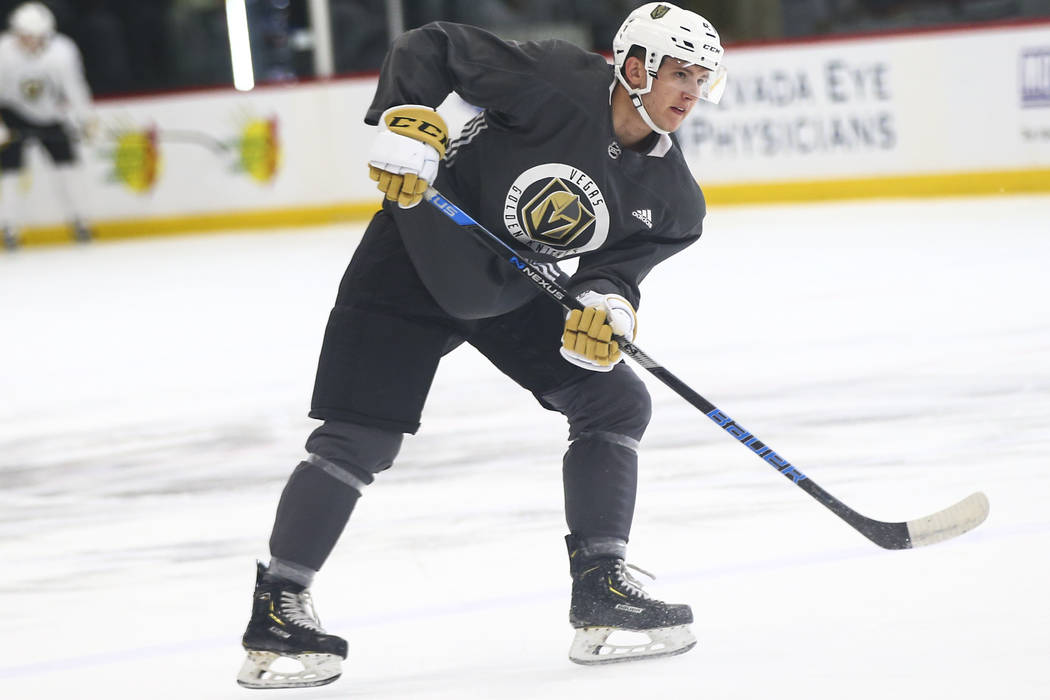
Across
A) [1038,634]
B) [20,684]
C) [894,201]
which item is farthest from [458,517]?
[894,201]

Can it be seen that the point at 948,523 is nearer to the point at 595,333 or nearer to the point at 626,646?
the point at 626,646

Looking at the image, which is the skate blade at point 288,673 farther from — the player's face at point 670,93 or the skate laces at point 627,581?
the player's face at point 670,93

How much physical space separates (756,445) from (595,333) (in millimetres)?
378

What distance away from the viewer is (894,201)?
8.48 meters

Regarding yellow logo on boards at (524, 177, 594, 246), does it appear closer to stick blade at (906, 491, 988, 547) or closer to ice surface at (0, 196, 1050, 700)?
ice surface at (0, 196, 1050, 700)

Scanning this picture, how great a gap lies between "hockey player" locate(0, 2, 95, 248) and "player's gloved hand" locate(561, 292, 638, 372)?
27.2ft

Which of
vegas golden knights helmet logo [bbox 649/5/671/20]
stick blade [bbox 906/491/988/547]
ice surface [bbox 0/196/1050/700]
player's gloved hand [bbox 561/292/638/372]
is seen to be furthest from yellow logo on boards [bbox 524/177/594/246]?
stick blade [bbox 906/491/988/547]

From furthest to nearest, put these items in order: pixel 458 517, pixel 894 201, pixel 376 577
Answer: pixel 894 201 → pixel 458 517 → pixel 376 577

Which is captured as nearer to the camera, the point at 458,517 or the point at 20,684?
the point at 20,684

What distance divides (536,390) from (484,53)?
0.52 meters

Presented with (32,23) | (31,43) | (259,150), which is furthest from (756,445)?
(31,43)

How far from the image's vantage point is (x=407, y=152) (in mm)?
2305

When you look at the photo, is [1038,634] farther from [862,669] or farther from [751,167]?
[751,167]

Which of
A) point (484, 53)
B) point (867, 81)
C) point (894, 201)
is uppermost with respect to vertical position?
point (484, 53)
